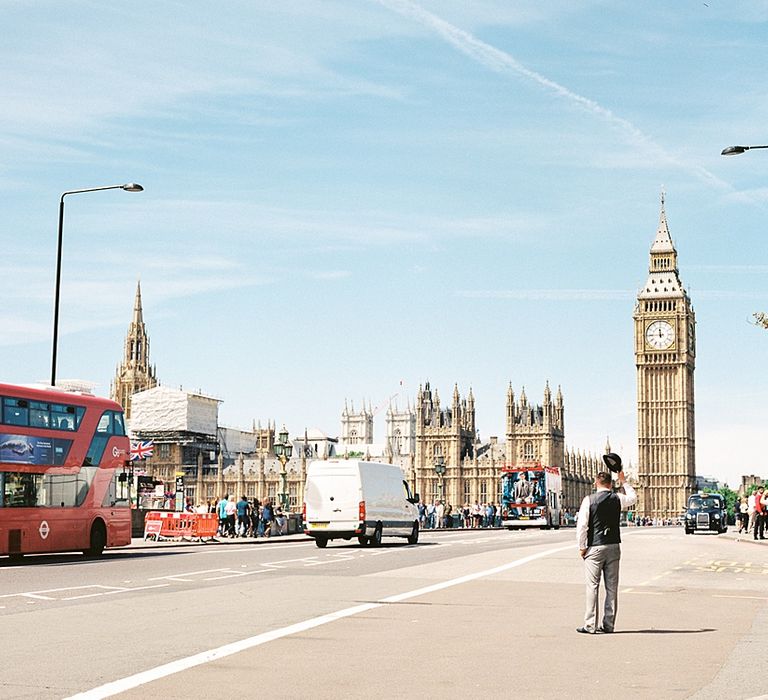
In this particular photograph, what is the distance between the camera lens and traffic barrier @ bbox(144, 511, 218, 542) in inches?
1631

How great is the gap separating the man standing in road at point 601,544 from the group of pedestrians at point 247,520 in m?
33.2

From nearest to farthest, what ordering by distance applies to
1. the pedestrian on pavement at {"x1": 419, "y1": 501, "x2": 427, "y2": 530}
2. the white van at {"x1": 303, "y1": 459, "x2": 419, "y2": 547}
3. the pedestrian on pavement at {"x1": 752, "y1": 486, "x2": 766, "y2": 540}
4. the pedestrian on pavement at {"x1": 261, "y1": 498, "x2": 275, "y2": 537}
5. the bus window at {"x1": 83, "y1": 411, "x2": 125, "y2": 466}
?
the bus window at {"x1": 83, "y1": 411, "x2": 125, "y2": 466}, the white van at {"x1": 303, "y1": 459, "x2": 419, "y2": 547}, the pedestrian on pavement at {"x1": 752, "y1": 486, "x2": 766, "y2": 540}, the pedestrian on pavement at {"x1": 261, "y1": 498, "x2": 275, "y2": 537}, the pedestrian on pavement at {"x1": 419, "y1": 501, "x2": 427, "y2": 530}

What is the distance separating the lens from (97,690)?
8.91m

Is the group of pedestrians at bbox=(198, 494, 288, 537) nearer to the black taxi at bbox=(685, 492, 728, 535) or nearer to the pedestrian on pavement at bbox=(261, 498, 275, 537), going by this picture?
the pedestrian on pavement at bbox=(261, 498, 275, 537)

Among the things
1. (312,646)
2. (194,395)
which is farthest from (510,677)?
(194,395)

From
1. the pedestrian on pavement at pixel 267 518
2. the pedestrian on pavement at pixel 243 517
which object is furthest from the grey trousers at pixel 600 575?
the pedestrian on pavement at pixel 267 518

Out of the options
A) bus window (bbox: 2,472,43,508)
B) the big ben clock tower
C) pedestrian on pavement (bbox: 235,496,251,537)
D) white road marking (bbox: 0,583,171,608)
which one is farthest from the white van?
the big ben clock tower

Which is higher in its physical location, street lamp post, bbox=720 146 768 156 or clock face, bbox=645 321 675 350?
clock face, bbox=645 321 675 350

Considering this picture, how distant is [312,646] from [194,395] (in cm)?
12839

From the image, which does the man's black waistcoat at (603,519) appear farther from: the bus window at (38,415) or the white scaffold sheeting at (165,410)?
the white scaffold sheeting at (165,410)

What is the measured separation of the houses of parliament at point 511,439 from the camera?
468ft

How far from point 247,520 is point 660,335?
112991mm

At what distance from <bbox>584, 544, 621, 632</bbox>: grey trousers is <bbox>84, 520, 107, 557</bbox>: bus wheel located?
18.6 meters

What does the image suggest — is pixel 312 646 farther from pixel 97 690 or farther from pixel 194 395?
pixel 194 395
